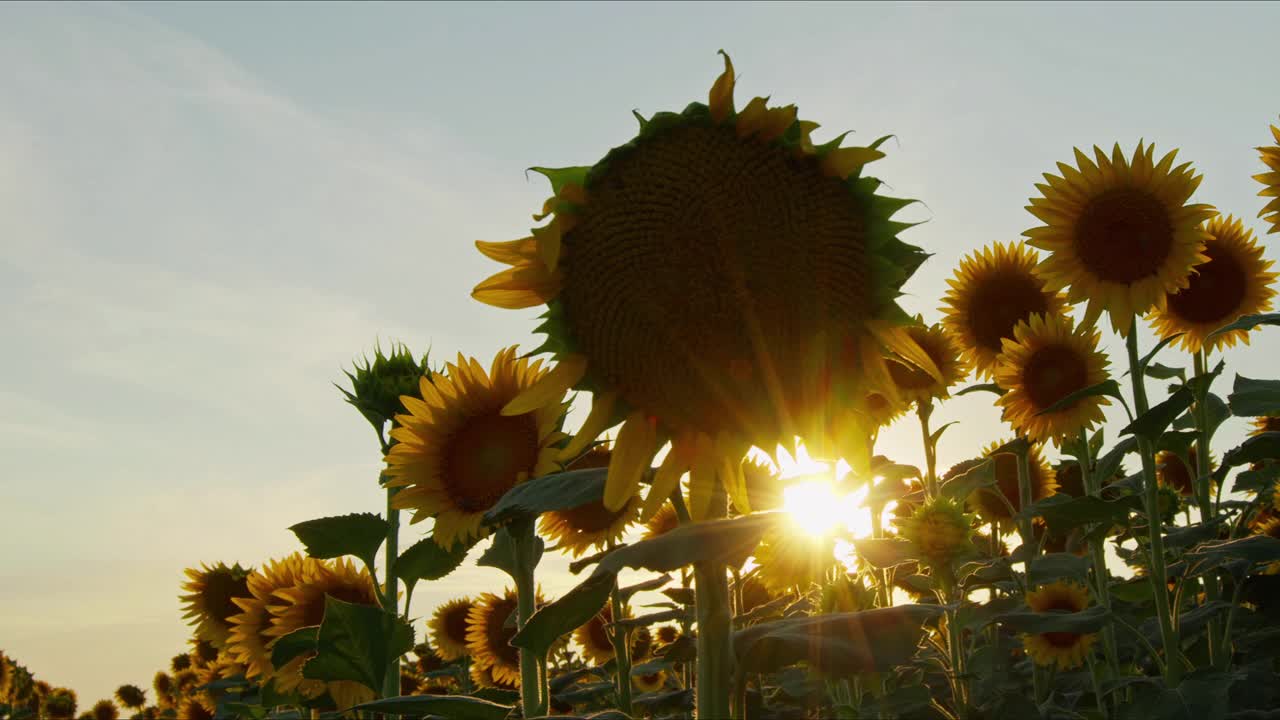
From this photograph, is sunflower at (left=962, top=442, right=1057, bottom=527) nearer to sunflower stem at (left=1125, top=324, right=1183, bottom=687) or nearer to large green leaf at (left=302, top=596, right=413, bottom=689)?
sunflower stem at (left=1125, top=324, right=1183, bottom=687)

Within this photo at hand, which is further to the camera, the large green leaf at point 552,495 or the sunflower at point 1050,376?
the sunflower at point 1050,376

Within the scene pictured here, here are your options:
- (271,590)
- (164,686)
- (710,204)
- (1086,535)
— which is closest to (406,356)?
(271,590)

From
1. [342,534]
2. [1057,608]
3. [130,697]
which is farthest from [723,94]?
[130,697]

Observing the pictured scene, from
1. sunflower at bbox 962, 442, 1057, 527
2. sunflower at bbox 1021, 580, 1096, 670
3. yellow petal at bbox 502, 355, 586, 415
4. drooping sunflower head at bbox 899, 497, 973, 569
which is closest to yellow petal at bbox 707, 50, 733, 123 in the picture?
yellow petal at bbox 502, 355, 586, 415

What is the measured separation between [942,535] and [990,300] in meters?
2.25

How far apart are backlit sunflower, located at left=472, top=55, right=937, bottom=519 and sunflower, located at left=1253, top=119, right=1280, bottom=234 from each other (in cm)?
350

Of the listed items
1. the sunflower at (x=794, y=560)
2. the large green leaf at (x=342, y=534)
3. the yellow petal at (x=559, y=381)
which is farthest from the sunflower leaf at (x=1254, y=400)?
the large green leaf at (x=342, y=534)

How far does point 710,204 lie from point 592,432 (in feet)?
1.72

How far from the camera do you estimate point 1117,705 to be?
4.23 meters

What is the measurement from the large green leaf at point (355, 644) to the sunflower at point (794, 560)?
1.57m

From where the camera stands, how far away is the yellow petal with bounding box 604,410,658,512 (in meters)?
1.98

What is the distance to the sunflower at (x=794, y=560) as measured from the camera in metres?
3.90

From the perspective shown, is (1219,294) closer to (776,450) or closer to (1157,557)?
(1157,557)

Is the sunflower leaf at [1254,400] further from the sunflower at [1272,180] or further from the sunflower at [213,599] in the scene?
the sunflower at [213,599]
